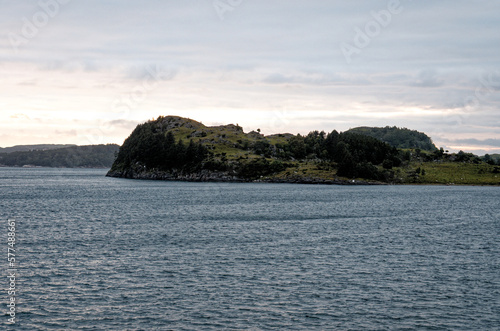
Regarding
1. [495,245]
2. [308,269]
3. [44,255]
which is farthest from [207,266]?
[495,245]

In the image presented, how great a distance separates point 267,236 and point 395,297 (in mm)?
34919

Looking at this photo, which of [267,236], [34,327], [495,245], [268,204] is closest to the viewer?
[34,327]

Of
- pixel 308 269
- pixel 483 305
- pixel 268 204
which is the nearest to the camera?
pixel 483 305

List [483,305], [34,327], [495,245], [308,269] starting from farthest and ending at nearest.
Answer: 1. [495,245]
2. [308,269]
3. [483,305]
4. [34,327]

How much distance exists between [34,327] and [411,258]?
152 ft

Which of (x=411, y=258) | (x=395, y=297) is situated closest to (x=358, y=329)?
(x=395, y=297)

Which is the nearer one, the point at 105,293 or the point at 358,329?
the point at 358,329

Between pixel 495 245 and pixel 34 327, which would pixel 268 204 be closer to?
pixel 495 245

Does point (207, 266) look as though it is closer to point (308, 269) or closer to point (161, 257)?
point (161, 257)

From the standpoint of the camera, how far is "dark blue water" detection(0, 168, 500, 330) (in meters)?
39.4

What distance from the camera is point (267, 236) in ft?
257

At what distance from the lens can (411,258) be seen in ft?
204

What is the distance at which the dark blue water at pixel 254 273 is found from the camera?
1553 inches

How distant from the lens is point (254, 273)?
5275 cm
